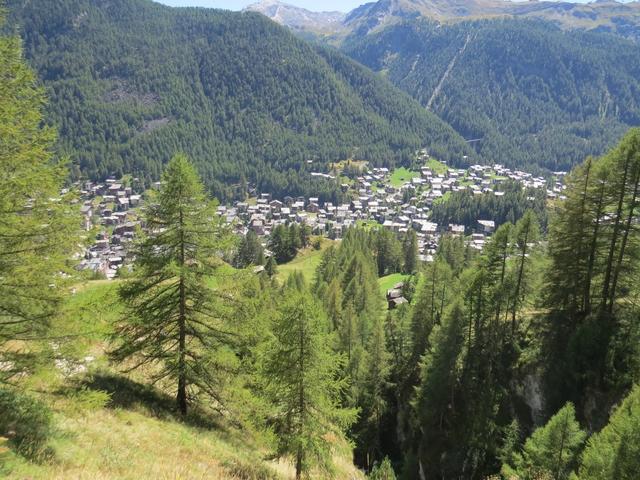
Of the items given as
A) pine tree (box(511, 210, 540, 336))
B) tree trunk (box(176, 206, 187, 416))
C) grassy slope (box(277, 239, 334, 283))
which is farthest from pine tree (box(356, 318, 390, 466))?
grassy slope (box(277, 239, 334, 283))

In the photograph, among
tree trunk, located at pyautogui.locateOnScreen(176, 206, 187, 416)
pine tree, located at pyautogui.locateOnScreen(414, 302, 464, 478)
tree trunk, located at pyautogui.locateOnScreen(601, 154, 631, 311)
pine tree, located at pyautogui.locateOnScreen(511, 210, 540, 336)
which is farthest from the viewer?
pine tree, located at pyautogui.locateOnScreen(414, 302, 464, 478)

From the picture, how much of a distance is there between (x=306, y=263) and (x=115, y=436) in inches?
3852

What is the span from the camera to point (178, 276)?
16.7 metres

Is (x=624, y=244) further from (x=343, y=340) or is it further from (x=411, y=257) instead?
(x=411, y=257)

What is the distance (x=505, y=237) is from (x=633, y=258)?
8065 mm

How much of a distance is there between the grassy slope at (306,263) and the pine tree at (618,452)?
77.4 m

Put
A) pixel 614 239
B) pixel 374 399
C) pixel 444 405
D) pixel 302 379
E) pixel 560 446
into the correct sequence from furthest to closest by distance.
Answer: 1. pixel 374 399
2. pixel 444 405
3. pixel 614 239
4. pixel 560 446
5. pixel 302 379

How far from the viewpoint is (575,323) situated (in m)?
30.1

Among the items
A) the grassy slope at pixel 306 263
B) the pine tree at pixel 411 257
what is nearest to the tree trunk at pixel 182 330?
the grassy slope at pixel 306 263

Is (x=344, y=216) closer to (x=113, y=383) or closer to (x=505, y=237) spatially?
(x=505, y=237)

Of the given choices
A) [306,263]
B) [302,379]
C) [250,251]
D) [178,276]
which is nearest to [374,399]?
[302,379]

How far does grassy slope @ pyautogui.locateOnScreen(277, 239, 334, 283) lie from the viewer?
10112 cm

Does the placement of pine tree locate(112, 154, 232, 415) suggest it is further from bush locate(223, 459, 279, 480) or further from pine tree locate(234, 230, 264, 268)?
pine tree locate(234, 230, 264, 268)

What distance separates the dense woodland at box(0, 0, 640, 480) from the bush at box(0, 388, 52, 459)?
4cm
